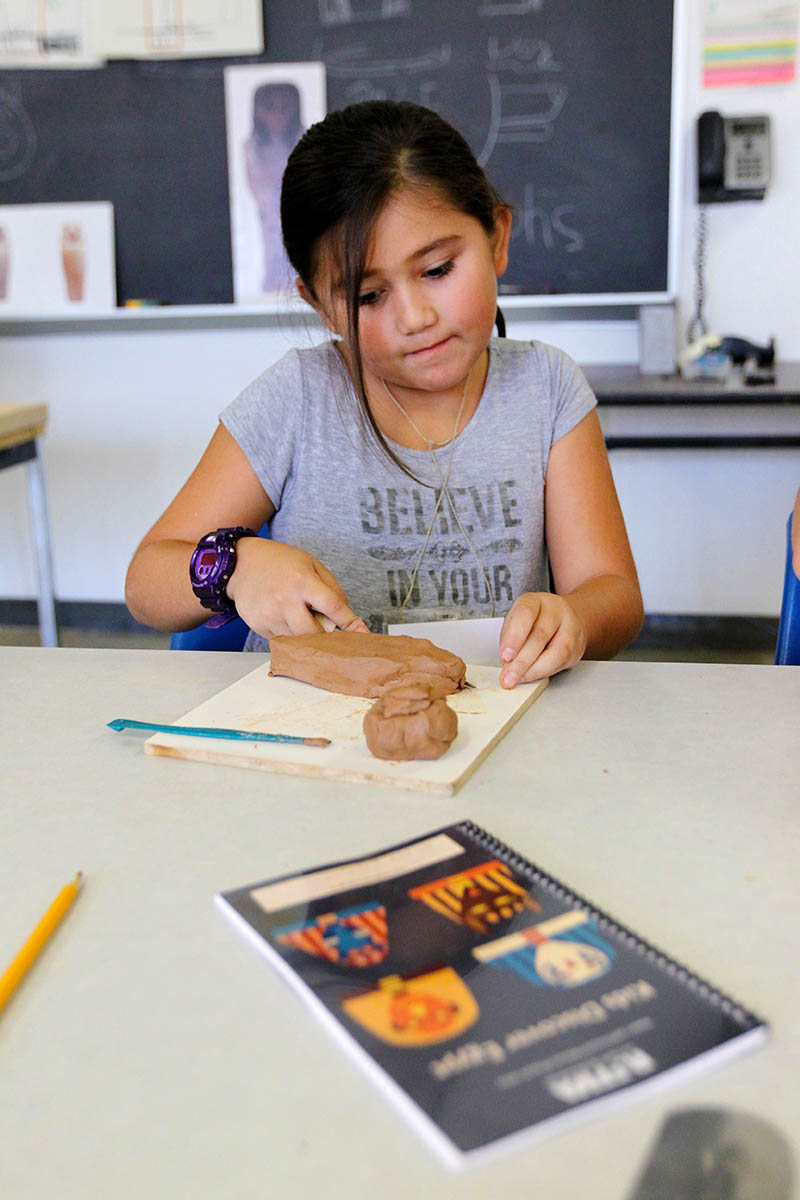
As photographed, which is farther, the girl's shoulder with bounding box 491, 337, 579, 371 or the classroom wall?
the classroom wall

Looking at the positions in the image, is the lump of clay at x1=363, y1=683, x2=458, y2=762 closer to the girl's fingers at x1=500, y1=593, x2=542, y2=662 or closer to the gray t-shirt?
the girl's fingers at x1=500, y1=593, x2=542, y2=662

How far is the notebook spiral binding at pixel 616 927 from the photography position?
51cm

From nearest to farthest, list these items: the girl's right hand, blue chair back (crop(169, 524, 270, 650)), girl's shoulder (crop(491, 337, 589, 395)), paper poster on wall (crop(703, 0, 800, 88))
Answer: the girl's right hand < blue chair back (crop(169, 524, 270, 650)) < girl's shoulder (crop(491, 337, 589, 395)) < paper poster on wall (crop(703, 0, 800, 88))

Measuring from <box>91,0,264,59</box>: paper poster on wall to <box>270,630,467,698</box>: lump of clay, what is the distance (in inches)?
96.4

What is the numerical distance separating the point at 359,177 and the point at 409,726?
67 cm

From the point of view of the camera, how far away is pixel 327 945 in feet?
1.83

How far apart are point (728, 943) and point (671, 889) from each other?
60 millimetres

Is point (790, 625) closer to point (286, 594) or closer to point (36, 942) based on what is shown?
point (286, 594)

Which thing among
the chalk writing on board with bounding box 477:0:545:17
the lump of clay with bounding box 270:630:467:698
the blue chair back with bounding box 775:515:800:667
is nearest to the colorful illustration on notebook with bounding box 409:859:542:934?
the lump of clay with bounding box 270:630:467:698

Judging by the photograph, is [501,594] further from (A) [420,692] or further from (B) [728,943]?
(B) [728,943]

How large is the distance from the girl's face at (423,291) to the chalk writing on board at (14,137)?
7.48 ft

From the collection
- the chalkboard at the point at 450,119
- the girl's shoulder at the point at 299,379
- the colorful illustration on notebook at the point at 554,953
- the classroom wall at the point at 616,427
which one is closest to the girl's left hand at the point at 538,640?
the colorful illustration on notebook at the point at 554,953

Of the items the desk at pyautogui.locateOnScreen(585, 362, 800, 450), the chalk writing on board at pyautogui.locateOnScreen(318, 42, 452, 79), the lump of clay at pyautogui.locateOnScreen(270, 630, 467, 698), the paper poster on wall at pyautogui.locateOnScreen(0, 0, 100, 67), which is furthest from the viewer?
the paper poster on wall at pyautogui.locateOnScreen(0, 0, 100, 67)

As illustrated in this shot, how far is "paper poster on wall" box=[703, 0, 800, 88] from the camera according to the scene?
268 centimetres
